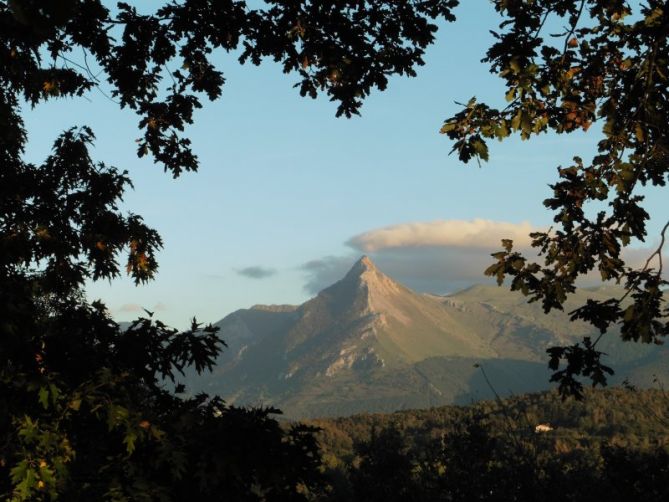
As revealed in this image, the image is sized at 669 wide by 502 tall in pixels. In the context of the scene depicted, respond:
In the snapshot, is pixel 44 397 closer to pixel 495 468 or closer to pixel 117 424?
pixel 117 424

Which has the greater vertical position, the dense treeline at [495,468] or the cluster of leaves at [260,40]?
the cluster of leaves at [260,40]

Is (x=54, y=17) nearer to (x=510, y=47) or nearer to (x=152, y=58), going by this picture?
(x=510, y=47)

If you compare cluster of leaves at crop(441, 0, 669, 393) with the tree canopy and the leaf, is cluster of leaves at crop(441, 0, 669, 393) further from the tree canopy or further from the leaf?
the leaf

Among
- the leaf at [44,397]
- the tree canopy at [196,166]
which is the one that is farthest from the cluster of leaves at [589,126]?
the leaf at [44,397]

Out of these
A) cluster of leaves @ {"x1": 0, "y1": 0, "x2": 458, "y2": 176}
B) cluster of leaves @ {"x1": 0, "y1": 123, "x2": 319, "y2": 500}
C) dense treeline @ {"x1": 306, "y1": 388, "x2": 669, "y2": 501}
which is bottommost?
dense treeline @ {"x1": 306, "y1": 388, "x2": 669, "y2": 501}

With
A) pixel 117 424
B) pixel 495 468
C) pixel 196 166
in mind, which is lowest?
pixel 495 468

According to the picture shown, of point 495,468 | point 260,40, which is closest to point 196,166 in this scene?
point 260,40

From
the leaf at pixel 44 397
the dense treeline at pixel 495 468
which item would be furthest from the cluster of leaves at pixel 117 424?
the dense treeline at pixel 495 468

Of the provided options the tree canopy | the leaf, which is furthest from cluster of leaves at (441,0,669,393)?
the leaf

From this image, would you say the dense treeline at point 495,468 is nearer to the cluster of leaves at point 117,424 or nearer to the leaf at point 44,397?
the cluster of leaves at point 117,424

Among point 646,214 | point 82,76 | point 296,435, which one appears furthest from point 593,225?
point 82,76

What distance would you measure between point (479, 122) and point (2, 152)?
10.5 metres

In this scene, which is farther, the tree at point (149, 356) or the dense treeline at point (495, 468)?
the dense treeline at point (495, 468)

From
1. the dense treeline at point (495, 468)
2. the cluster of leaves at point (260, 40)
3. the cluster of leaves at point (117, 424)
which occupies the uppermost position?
the cluster of leaves at point (260, 40)
